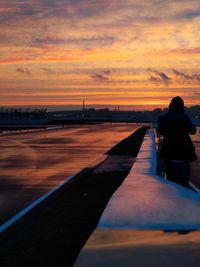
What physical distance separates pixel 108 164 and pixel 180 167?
1148cm

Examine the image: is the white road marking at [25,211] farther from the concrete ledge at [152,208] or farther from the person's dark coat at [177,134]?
the person's dark coat at [177,134]

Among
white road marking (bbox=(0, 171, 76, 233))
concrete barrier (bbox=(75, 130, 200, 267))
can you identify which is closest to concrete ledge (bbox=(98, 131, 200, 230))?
concrete barrier (bbox=(75, 130, 200, 267))

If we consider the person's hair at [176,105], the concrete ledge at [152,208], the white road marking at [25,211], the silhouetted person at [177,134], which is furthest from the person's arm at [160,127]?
the white road marking at [25,211]

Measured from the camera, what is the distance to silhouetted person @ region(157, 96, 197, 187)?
10.0 meters

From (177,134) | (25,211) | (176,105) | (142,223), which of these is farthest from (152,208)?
(25,211)

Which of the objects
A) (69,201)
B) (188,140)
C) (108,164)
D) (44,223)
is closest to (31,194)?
(69,201)

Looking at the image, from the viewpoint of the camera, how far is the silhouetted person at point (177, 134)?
32.8 feet

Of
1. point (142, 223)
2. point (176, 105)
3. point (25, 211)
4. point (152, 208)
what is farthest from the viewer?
point (25, 211)

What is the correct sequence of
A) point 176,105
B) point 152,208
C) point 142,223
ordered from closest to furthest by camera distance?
point 142,223, point 152,208, point 176,105

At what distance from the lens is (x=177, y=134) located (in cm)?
1003

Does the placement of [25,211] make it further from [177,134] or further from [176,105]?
[176,105]

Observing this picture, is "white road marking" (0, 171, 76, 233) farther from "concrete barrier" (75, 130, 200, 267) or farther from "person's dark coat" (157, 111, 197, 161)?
"person's dark coat" (157, 111, 197, 161)

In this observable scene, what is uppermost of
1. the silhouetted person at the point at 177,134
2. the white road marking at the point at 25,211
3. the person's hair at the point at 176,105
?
the person's hair at the point at 176,105

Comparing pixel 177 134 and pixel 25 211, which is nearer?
pixel 177 134
